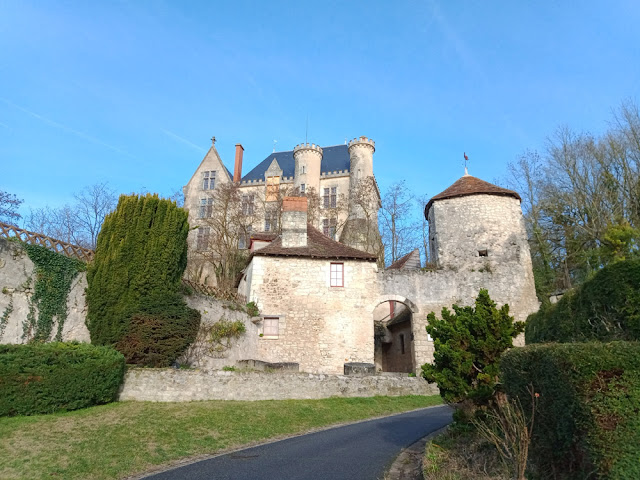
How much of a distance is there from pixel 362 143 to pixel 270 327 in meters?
23.9

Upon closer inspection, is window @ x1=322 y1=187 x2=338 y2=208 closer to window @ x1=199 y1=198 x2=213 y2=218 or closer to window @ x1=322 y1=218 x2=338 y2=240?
window @ x1=322 y1=218 x2=338 y2=240

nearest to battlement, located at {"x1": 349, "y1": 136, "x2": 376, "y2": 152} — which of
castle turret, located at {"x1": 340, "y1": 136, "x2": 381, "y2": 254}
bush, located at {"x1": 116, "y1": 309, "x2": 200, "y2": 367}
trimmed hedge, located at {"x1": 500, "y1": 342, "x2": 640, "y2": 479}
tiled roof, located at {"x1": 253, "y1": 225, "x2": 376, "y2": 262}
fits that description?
castle turret, located at {"x1": 340, "y1": 136, "x2": 381, "y2": 254}

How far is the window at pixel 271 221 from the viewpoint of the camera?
3222 centimetres

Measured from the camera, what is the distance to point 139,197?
15625 mm

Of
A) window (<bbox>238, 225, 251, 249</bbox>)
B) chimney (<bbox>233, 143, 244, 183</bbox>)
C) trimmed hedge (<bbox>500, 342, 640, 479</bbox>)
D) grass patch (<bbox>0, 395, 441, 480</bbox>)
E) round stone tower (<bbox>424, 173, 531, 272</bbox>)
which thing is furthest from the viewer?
chimney (<bbox>233, 143, 244, 183</bbox>)

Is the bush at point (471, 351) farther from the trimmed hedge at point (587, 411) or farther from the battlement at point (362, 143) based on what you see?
the battlement at point (362, 143)

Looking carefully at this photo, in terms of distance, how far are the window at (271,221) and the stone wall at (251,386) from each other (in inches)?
702

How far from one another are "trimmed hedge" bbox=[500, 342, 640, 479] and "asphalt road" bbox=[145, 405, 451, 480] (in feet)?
9.33

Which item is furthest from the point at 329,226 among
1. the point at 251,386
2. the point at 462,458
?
the point at 462,458

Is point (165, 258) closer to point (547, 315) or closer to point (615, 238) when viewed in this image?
point (547, 315)

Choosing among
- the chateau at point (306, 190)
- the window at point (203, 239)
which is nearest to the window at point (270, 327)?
the chateau at point (306, 190)

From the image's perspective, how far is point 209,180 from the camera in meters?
40.1

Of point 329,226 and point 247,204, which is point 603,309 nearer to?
point 329,226

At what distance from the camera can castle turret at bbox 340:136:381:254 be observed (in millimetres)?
32875
